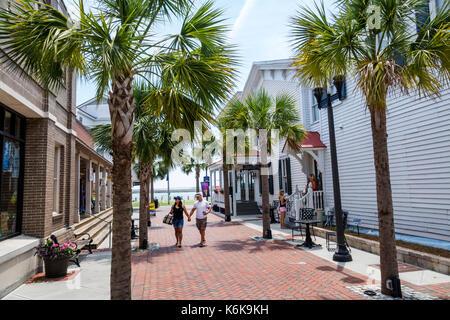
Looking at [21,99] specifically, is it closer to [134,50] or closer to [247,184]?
[134,50]

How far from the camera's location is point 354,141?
12633 millimetres

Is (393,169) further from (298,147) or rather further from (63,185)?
(63,185)

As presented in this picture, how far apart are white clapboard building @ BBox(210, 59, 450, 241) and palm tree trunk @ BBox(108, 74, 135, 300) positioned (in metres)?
4.48

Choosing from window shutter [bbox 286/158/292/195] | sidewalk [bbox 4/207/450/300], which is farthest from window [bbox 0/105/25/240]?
window shutter [bbox 286/158/292/195]

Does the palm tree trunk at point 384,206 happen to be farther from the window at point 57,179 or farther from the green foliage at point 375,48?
the window at point 57,179

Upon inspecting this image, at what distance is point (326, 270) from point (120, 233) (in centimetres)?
505

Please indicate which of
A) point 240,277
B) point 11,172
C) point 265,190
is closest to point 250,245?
point 265,190

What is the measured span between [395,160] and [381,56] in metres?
5.64

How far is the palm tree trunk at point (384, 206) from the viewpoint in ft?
17.8

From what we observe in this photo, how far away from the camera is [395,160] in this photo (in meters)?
10.3

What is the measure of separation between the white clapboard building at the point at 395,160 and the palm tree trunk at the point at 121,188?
14.7 feet

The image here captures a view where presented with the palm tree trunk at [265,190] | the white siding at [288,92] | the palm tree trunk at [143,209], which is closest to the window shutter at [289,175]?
the white siding at [288,92]

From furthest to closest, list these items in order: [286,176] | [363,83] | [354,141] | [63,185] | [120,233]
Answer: [286,176], [354,141], [63,185], [363,83], [120,233]
